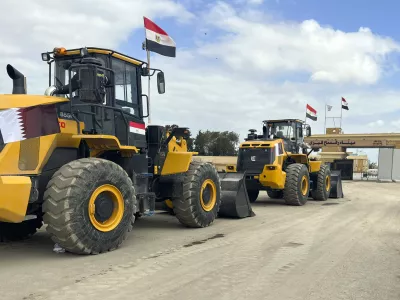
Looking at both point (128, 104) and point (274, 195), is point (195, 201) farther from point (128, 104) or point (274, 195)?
point (274, 195)

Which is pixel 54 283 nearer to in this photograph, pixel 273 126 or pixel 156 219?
pixel 156 219

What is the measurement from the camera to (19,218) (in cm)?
521

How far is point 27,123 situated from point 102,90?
3.97 ft

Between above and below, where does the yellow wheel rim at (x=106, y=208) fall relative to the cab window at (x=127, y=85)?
below

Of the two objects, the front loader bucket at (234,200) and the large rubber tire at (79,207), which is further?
the front loader bucket at (234,200)

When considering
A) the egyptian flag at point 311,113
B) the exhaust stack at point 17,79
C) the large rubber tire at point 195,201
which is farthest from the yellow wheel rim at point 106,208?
the egyptian flag at point 311,113

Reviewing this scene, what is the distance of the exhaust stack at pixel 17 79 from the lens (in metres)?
6.02

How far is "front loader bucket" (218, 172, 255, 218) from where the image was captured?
388 inches

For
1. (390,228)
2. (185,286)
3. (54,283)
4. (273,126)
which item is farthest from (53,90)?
(273,126)

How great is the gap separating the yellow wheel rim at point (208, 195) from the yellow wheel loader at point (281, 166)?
201 cm

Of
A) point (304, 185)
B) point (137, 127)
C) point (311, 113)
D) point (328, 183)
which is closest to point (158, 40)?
point (137, 127)

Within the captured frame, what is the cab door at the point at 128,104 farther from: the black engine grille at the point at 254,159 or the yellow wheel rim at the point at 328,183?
the yellow wheel rim at the point at 328,183

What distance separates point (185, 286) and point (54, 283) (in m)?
1.46

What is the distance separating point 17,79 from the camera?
19.9 feet
